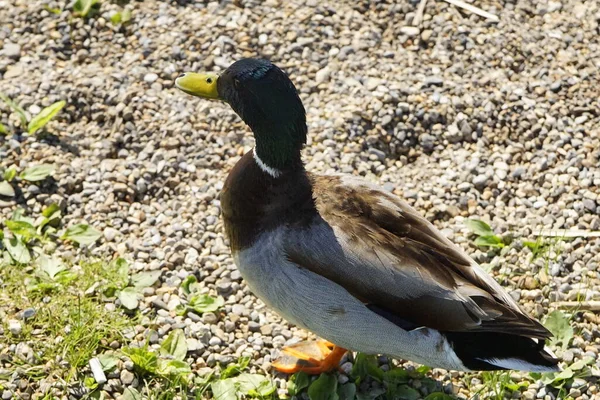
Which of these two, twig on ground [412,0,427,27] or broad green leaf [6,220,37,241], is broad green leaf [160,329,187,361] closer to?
broad green leaf [6,220,37,241]

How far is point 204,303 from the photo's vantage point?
4379mm

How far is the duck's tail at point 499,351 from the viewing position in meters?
3.66

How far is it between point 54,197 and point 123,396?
1336 millimetres

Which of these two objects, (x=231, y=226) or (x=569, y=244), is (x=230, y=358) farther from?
(x=569, y=244)

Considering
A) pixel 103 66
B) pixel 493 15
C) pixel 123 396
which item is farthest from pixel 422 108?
pixel 123 396

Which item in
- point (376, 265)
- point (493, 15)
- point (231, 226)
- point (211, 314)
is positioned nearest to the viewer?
point (376, 265)

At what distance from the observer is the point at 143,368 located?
4.05 metres

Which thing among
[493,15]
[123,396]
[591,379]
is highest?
[493,15]

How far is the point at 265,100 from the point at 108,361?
4.61 feet

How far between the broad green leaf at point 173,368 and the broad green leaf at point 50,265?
2.56ft

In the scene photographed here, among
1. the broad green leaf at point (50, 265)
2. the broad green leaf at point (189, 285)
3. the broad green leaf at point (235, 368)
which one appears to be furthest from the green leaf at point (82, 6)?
the broad green leaf at point (235, 368)

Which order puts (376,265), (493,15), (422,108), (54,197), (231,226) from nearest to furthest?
Result: (376,265), (231,226), (54,197), (422,108), (493,15)

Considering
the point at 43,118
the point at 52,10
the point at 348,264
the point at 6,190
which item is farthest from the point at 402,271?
the point at 52,10

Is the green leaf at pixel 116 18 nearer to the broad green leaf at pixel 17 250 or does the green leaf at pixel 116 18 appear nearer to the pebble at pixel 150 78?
the pebble at pixel 150 78
